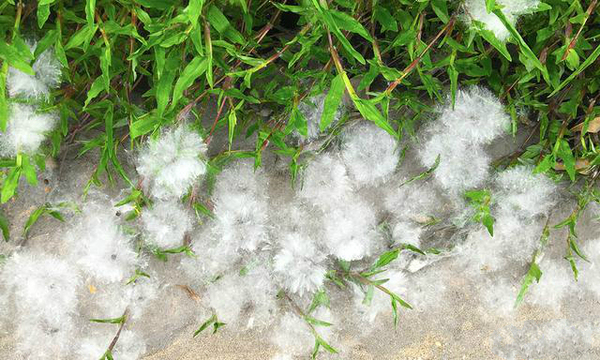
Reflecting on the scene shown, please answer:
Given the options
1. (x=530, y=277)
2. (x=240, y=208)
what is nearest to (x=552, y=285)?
(x=530, y=277)

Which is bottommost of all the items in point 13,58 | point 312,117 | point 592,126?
point 312,117

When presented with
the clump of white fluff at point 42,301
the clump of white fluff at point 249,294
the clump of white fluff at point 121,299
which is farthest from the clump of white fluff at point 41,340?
the clump of white fluff at point 249,294

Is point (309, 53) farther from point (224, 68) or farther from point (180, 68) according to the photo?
point (180, 68)

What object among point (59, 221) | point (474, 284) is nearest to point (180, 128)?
point (59, 221)

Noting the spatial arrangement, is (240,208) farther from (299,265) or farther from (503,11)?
(503,11)

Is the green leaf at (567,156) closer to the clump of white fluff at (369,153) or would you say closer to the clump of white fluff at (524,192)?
the clump of white fluff at (524,192)

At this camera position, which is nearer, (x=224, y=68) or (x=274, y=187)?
(x=224, y=68)

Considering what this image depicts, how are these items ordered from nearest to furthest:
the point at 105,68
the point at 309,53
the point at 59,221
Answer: the point at 105,68
the point at 309,53
the point at 59,221
